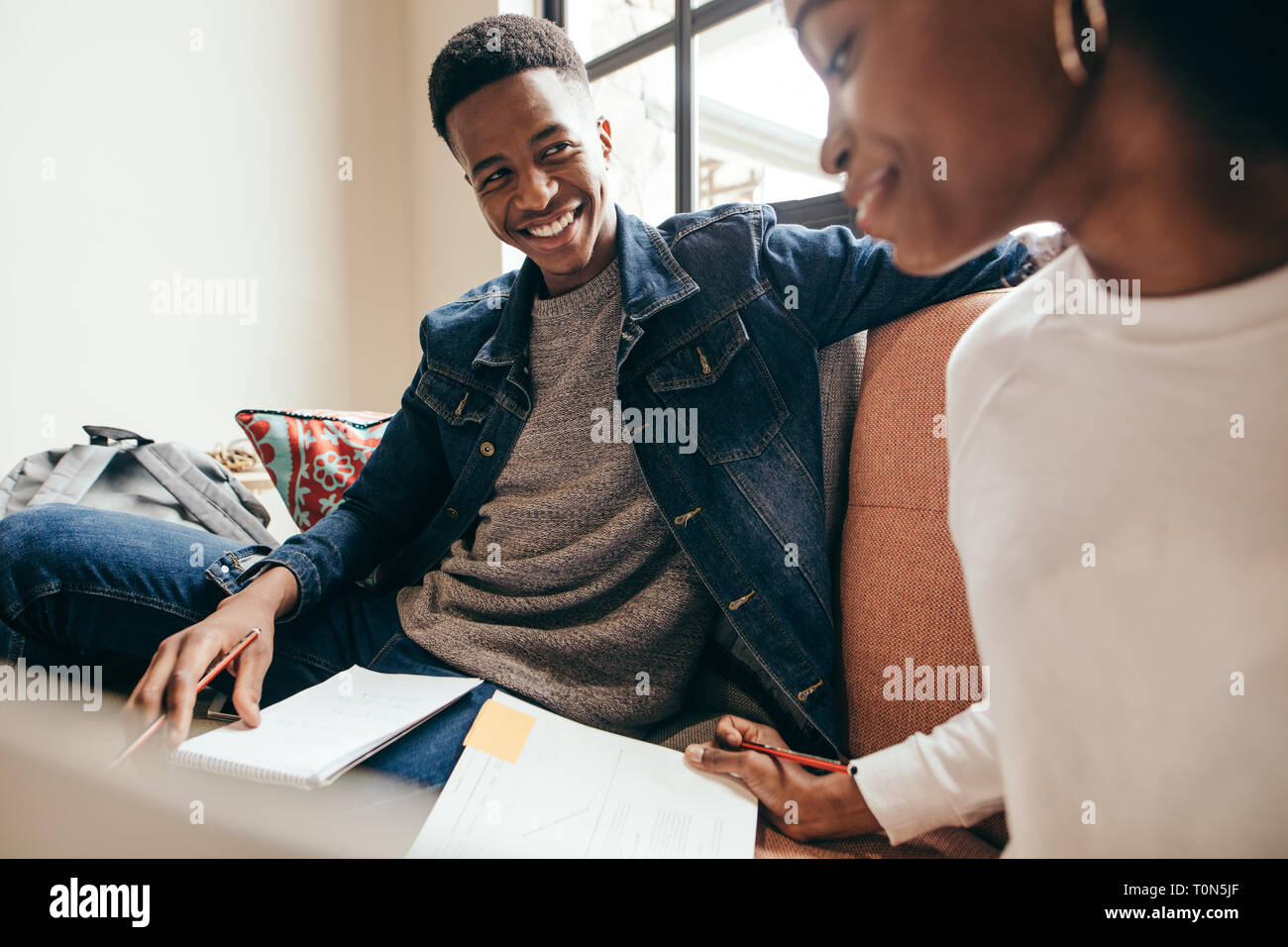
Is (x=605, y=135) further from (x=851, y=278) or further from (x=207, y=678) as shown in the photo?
(x=207, y=678)

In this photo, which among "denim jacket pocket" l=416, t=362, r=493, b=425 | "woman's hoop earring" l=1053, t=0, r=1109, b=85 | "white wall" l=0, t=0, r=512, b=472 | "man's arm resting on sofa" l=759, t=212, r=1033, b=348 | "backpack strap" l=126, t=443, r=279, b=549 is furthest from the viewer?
"white wall" l=0, t=0, r=512, b=472

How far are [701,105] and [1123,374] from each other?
2016mm

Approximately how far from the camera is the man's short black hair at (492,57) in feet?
2.94

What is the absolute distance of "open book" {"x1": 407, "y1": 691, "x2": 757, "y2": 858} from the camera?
55cm

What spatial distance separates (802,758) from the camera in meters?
0.60

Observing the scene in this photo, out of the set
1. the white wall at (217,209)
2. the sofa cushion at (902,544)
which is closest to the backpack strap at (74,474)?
the white wall at (217,209)

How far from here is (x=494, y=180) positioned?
930mm

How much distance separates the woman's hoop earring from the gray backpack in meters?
1.23

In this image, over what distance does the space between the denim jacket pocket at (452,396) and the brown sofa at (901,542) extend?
1.67 feet

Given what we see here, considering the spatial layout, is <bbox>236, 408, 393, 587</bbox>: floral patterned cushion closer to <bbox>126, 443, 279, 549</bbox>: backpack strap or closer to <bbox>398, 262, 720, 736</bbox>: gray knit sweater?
<bbox>126, 443, 279, 549</bbox>: backpack strap

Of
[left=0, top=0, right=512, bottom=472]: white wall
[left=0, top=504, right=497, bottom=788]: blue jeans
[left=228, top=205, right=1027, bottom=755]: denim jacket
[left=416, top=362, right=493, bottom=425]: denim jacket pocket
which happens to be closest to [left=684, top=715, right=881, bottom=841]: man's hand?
[left=228, top=205, right=1027, bottom=755]: denim jacket

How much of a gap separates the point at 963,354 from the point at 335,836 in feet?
2.00

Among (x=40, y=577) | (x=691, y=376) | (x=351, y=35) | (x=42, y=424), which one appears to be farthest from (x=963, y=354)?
(x=351, y=35)

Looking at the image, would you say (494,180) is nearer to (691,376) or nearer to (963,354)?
(691,376)
